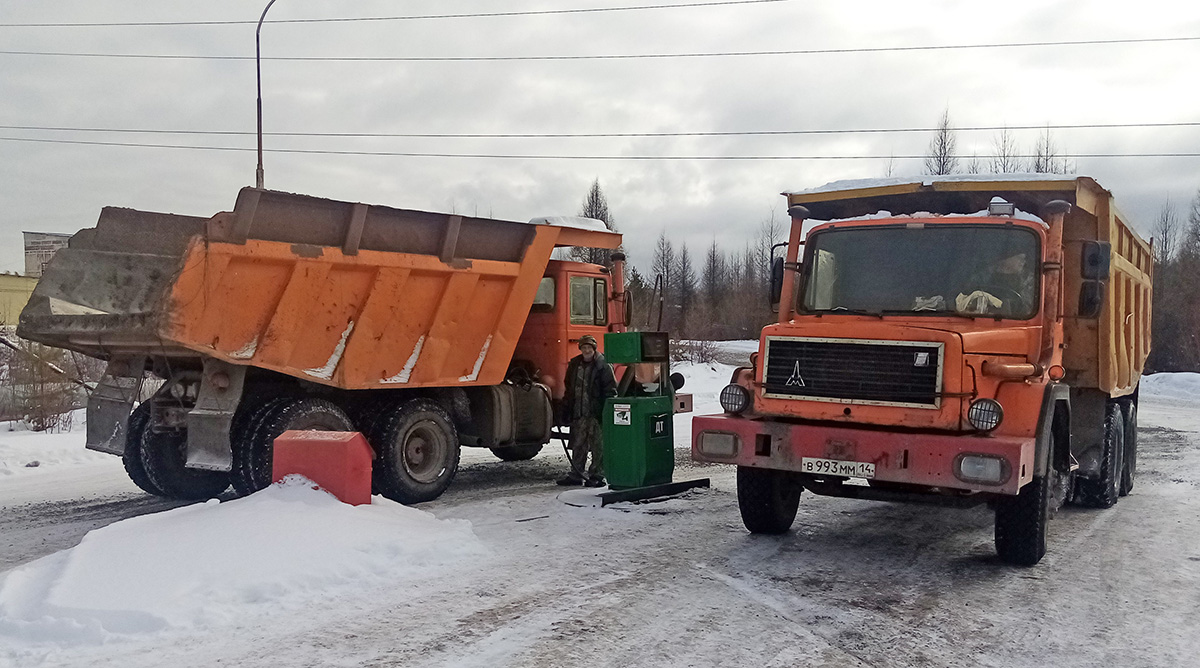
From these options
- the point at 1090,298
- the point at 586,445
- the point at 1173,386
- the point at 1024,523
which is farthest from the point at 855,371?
the point at 1173,386

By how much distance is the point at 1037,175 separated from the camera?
6.99 metres

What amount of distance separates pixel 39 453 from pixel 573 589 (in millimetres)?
9309

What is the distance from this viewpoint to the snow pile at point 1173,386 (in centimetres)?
2681

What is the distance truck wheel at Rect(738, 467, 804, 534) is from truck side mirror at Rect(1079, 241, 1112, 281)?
2.73m

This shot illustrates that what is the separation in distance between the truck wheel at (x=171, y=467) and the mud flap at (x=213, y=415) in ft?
3.31

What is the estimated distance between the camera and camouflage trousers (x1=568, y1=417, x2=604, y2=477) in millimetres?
9945

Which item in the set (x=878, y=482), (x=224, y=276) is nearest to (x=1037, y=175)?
(x=878, y=482)

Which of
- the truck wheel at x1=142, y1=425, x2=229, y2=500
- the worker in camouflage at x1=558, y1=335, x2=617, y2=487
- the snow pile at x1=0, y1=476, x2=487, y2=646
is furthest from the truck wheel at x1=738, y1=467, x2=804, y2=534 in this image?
the truck wheel at x1=142, y1=425, x2=229, y2=500

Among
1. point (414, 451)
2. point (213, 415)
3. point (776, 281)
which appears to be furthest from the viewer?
point (414, 451)

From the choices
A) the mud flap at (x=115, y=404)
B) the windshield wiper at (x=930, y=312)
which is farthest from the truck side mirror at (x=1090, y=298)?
the mud flap at (x=115, y=404)

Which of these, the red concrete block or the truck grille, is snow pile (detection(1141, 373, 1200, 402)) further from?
the red concrete block

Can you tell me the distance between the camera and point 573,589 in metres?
5.83

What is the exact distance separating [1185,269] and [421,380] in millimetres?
42063

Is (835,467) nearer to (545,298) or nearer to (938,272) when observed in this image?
(938,272)
